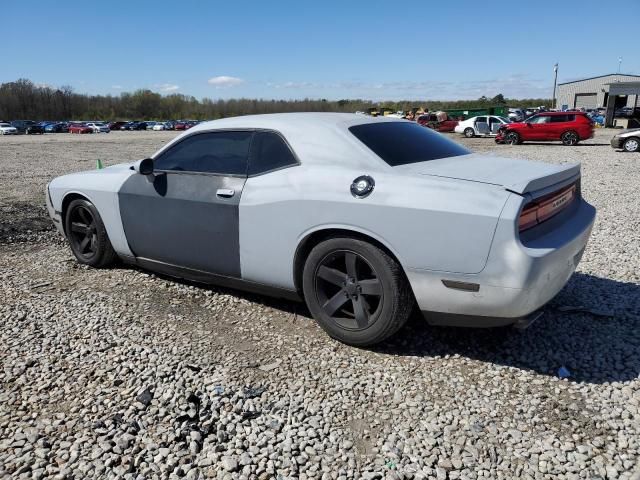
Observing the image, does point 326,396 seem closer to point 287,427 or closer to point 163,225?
point 287,427

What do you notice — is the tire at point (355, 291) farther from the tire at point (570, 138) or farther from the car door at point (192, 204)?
the tire at point (570, 138)

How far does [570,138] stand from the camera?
2378 cm

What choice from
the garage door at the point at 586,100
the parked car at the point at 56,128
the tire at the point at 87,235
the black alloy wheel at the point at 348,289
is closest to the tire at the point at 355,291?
the black alloy wheel at the point at 348,289

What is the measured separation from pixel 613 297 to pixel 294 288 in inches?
106

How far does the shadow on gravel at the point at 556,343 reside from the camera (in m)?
3.05

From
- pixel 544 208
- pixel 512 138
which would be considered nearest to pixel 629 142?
pixel 512 138

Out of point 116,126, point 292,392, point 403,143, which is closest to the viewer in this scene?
point 292,392

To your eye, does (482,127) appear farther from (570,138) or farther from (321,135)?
(321,135)

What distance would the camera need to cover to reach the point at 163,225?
4031 millimetres

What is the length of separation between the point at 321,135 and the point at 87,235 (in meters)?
2.83

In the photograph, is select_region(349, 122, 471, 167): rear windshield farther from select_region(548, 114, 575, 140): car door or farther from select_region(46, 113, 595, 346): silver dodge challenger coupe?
select_region(548, 114, 575, 140): car door

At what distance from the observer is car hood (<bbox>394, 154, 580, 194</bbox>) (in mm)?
2797

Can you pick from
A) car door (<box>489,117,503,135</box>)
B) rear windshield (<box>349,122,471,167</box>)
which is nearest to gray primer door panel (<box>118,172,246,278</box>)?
rear windshield (<box>349,122,471,167</box>)

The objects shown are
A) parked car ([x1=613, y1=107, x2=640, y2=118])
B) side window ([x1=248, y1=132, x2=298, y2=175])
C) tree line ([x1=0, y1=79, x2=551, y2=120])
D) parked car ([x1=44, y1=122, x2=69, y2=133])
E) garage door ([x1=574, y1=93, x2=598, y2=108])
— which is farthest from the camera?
tree line ([x1=0, y1=79, x2=551, y2=120])
